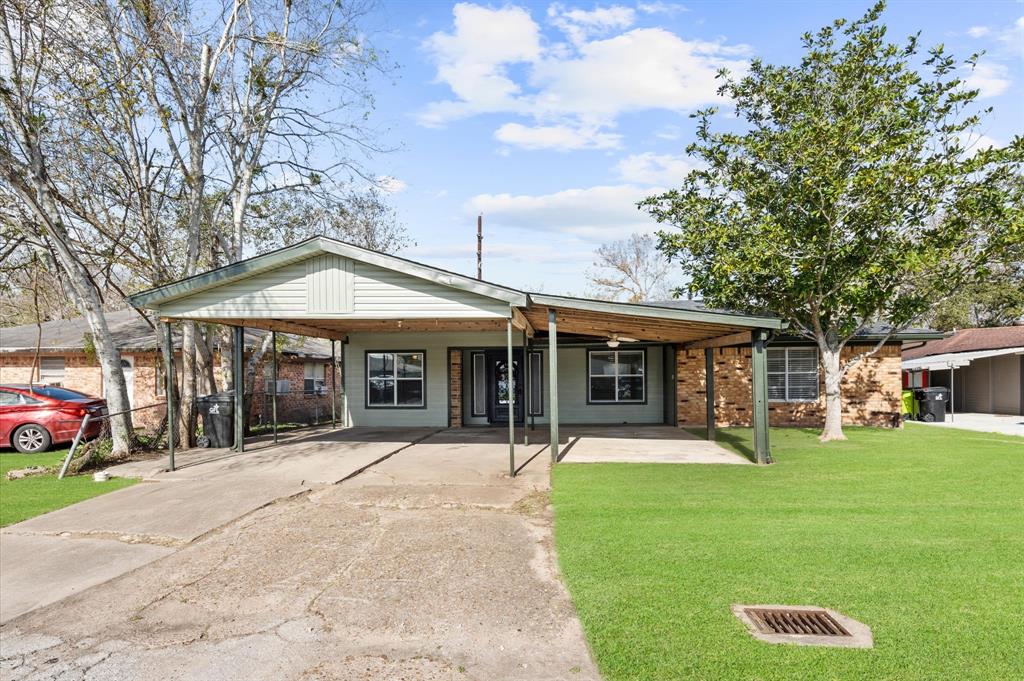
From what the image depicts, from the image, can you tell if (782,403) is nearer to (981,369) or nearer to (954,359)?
(954,359)

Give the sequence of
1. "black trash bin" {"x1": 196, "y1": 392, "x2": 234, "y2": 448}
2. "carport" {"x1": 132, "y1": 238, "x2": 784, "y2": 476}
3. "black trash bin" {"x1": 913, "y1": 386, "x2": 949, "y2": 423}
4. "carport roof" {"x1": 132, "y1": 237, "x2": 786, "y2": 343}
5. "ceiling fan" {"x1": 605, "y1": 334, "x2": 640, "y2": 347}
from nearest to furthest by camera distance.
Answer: "carport roof" {"x1": 132, "y1": 237, "x2": 786, "y2": 343}, "carport" {"x1": 132, "y1": 238, "x2": 784, "y2": 476}, "black trash bin" {"x1": 196, "y1": 392, "x2": 234, "y2": 448}, "ceiling fan" {"x1": 605, "y1": 334, "x2": 640, "y2": 347}, "black trash bin" {"x1": 913, "y1": 386, "x2": 949, "y2": 423}

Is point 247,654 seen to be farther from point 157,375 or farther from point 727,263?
point 157,375

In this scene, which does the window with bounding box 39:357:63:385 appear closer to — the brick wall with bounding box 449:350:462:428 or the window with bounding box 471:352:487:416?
the brick wall with bounding box 449:350:462:428

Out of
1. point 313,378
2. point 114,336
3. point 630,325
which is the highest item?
point 114,336

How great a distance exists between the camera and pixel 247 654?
3566 mm

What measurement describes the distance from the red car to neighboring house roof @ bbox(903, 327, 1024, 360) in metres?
22.1

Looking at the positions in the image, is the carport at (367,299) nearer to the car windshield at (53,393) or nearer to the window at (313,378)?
the car windshield at (53,393)

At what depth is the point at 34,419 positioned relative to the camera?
11898mm

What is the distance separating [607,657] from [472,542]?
8.16 feet

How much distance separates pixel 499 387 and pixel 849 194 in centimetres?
904

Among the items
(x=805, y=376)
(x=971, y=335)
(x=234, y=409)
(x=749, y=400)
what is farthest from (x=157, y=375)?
(x=971, y=335)

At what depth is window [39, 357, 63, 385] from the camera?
55.1 feet

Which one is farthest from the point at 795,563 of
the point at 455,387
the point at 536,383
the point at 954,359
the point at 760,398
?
the point at 954,359

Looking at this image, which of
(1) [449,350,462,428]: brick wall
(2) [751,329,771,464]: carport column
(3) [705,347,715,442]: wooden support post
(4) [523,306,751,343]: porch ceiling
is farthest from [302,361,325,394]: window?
(2) [751,329,771,464]: carport column
